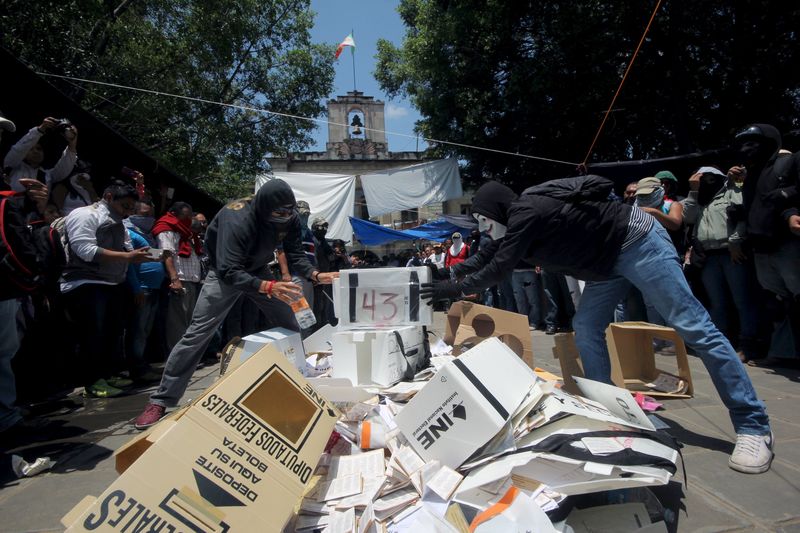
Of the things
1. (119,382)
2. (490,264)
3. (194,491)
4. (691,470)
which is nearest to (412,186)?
(119,382)

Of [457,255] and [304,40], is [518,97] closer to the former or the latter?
[457,255]

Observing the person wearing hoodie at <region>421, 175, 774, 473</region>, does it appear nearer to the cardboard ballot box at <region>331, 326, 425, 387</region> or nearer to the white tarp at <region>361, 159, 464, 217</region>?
the cardboard ballot box at <region>331, 326, 425, 387</region>

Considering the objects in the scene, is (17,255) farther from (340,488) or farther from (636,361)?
(636,361)

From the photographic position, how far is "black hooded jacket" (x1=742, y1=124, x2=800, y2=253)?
11.6 ft

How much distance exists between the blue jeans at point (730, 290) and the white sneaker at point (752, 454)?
261 cm

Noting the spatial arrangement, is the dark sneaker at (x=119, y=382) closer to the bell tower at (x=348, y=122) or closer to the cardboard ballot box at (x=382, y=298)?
the cardboard ballot box at (x=382, y=298)

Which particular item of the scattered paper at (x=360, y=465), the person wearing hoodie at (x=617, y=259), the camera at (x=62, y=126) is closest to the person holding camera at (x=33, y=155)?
the camera at (x=62, y=126)

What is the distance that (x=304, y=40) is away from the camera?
1563 cm

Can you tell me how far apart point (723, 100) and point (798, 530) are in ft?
38.7

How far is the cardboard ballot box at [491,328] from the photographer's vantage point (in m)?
3.43

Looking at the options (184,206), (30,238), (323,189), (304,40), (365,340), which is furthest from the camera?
(304,40)

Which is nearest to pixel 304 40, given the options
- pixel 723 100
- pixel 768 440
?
pixel 723 100

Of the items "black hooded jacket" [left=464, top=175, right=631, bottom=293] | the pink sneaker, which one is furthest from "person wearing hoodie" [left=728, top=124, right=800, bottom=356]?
the pink sneaker

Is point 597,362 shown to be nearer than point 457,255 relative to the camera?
Yes
